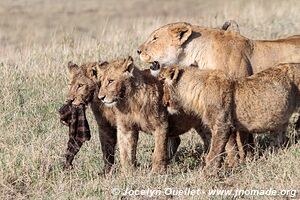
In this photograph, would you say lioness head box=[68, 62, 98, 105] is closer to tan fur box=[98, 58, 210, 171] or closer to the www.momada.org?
tan fur box=[98, 58, 210, 171]

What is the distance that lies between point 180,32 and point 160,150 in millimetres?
2012

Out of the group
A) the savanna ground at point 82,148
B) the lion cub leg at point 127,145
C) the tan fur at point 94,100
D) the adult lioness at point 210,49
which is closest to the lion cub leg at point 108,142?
the tan fur at point 94,100

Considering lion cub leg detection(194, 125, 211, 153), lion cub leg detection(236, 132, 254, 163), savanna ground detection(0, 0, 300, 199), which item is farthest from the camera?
lion cub leg detection(236, 132, 254, 163)

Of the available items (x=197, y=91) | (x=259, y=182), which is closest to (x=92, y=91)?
(x=197, y=91)

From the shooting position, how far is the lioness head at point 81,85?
7328 mm

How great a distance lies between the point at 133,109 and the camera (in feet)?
24.0

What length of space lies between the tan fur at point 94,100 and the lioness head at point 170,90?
1.85 ft

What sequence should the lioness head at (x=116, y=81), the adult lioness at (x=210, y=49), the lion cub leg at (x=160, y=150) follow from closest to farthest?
the lioness head at (x=116, y=81), the lion cub leg at (x=160, y=150), the adult lioness at (x=210, y=49)

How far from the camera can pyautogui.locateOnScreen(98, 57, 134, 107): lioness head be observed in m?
7.14

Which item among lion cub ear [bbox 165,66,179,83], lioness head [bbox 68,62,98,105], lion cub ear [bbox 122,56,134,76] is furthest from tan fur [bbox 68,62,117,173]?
lion cub ear [bbox 165,66,179,83]

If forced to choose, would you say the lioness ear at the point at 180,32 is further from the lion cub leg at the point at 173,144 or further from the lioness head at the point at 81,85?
the lioness head at the point at 81,85

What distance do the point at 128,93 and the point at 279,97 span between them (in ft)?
5.22

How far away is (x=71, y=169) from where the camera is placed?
24.2 ft

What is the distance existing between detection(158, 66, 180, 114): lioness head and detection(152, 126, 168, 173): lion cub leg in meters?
0.24
